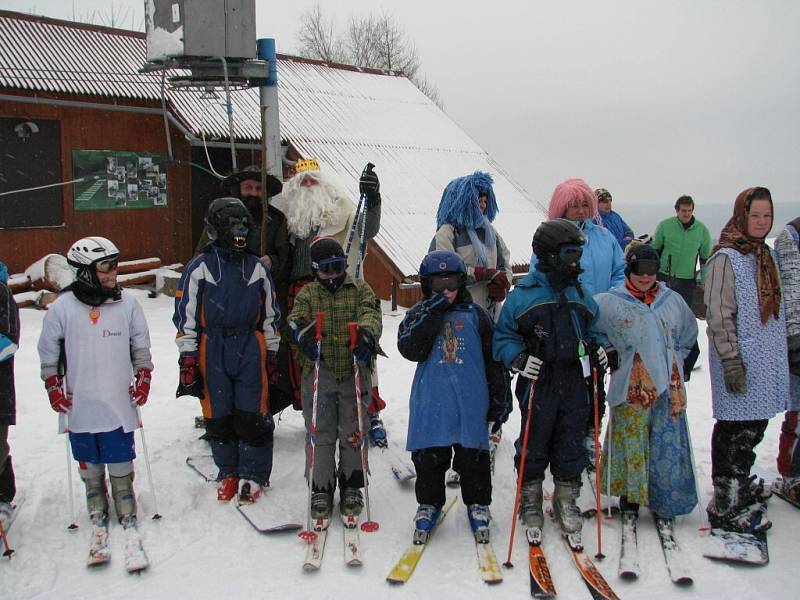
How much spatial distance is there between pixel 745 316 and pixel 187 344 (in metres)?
3.33

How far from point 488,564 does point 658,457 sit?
3.95ft

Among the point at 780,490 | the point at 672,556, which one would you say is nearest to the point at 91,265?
the point at 672,556

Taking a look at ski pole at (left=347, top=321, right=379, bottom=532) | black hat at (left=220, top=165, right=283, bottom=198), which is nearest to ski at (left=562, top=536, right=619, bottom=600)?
ski pole at (left=347, top=321, right=379, bottom=532)

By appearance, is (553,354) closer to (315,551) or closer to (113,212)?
(315,551)

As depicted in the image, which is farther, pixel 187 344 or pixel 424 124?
pixel 424 124

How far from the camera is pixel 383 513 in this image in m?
4.40

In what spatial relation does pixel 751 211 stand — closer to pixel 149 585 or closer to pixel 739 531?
pixel 739 531

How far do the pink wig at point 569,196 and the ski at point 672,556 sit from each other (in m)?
1.95

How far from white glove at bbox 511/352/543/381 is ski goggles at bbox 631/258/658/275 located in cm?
83

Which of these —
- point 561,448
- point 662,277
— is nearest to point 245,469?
point 561,448

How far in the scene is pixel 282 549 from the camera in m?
3.97

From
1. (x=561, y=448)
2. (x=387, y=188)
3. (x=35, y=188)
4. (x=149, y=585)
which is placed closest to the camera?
(x=149, y=585)

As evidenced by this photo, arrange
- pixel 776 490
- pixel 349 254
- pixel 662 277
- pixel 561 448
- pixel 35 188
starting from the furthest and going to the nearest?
pixel 35 188 < pixel 662 277 < pixel 349 254 < pixel 776 490 < pixel 561 448

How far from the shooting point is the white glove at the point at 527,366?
379 centimetres
